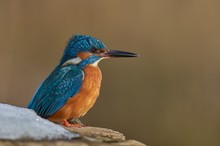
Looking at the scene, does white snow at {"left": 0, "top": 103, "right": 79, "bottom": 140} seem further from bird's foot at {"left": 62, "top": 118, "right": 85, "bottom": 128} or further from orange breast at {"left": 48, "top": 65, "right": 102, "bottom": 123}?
orange breast at {"left": 48, "top": 65, "right": 102, "bottom": 123}

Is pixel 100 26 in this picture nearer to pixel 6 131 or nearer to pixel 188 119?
pixel 188 119

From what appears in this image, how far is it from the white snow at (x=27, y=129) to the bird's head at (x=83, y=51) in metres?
1.06

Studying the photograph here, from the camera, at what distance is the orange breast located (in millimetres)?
4273

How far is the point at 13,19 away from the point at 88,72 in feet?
13.4

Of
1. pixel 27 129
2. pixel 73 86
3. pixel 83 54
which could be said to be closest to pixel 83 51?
pixel 83 54

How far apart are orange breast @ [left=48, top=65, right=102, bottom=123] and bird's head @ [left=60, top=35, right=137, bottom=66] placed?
127 millimetres

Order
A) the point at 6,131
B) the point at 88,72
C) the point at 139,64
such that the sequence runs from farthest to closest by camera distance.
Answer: the point at 139,64, the point at 88,72, the point at 6,131

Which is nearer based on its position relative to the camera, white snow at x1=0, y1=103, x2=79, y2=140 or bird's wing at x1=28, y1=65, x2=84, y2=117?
white snow at x1=0, y1=103, x2=79, y2=140

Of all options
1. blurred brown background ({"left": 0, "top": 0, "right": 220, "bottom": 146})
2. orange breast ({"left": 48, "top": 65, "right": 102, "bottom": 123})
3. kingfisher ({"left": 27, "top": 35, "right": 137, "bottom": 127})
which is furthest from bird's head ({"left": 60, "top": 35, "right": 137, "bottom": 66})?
blurred brown background ({"left": 0, "top": 0, "right": 220, "bottom": 146})

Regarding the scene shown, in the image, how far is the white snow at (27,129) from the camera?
320 cm

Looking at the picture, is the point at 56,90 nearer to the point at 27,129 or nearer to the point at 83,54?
the point at 83,54

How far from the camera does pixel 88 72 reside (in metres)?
4.47

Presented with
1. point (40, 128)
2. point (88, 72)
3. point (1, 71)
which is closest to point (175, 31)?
point (1, 71)

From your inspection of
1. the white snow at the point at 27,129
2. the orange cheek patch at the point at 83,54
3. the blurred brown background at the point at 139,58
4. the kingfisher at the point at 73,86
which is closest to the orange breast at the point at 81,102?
the kingfisher at the point at 73,86
